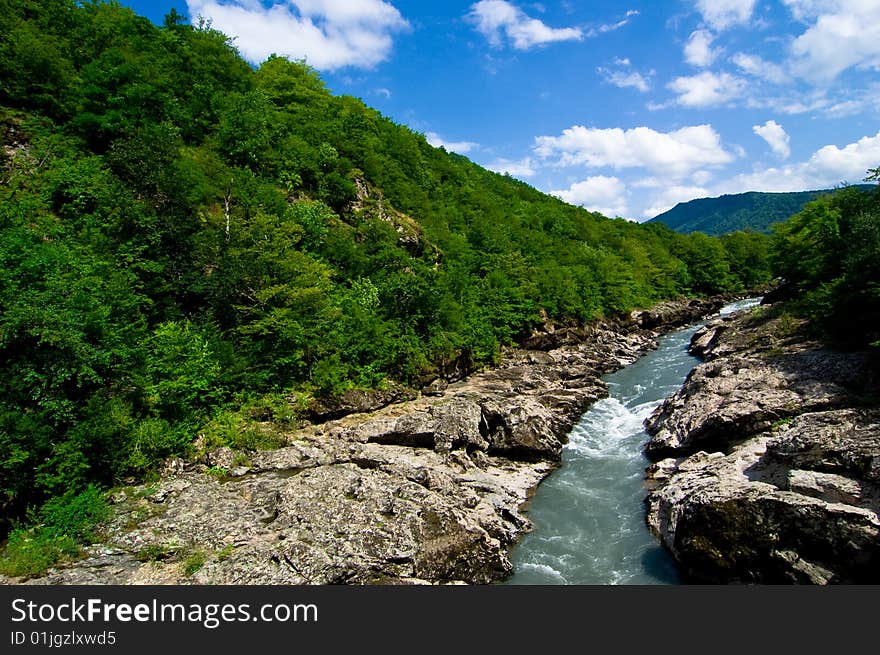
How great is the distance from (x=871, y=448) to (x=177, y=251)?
92.4 feet

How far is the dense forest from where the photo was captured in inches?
535

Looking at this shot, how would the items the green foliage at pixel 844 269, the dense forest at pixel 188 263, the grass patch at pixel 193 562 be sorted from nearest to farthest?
the grass patch at pixel 193 562 < the dense forest at pixel 188 263 < the green foliage at pixel 844 269

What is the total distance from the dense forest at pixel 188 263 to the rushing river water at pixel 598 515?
10.7 m

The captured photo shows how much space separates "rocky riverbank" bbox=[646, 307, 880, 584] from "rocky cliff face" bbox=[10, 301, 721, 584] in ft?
17.1

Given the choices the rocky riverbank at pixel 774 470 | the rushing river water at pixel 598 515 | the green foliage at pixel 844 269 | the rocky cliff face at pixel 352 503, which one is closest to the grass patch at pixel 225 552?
the rocky cliff face at pixel 352 503

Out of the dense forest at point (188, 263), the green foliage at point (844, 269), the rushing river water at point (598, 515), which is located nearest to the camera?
the rushing river water at point (598, 515)

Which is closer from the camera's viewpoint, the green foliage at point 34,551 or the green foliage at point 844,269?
the green foliage at point 34,551

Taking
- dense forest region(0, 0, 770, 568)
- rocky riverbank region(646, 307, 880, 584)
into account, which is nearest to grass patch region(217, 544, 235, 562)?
dense forest region(0, 0, 770, 568)

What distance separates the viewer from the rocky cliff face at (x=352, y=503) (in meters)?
10.8

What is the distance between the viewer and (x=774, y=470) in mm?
12922

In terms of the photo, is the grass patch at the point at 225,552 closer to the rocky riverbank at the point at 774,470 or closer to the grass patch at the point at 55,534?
the grass patch at the point at 55,534

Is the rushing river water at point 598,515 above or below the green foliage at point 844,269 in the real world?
below

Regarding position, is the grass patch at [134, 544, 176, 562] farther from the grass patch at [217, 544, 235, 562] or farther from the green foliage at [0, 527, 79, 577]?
the green foliage at [0, 527, 79, 577]

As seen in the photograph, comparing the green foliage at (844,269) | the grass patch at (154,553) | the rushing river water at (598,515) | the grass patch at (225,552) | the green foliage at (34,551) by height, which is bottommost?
the rushing river water at (598,515)
